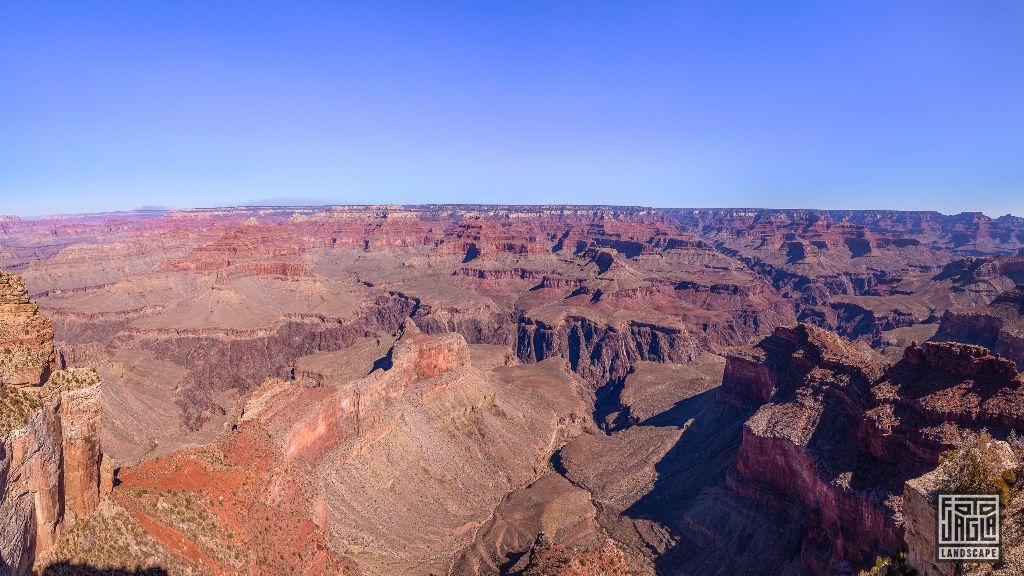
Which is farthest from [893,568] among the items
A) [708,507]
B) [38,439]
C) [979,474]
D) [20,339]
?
[708,507]

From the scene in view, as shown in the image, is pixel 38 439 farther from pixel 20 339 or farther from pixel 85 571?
pixel 85 571

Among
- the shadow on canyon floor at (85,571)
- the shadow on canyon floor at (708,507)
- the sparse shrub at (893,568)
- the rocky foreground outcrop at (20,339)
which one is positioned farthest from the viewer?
the shadow on canyon floor at (708,507)

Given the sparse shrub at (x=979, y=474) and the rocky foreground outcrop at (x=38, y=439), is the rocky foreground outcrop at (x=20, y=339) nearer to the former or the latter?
the rocky foreground outcrop at (x=38, y=439)

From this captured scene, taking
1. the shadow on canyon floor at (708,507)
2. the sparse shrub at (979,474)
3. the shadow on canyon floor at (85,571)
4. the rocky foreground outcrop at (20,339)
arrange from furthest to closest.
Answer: the shadow on canyon floor at (708,507), the rocky foreground outcrop at (20,339), the shadow on canyon floor at (85,571), the sparse shrub at (979,474)

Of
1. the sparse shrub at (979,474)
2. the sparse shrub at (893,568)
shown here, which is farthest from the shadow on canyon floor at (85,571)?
the sparse shrub at (979,474)

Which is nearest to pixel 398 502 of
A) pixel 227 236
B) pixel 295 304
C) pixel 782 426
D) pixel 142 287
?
pixel 782 426

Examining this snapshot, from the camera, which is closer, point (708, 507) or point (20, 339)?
point (20, 339)

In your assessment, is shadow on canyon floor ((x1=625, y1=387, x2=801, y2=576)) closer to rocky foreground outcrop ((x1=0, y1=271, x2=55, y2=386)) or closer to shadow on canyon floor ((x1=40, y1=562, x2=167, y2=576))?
shadow on canyon floor ((x1=40, y1=562, x2=167, y2=576))
